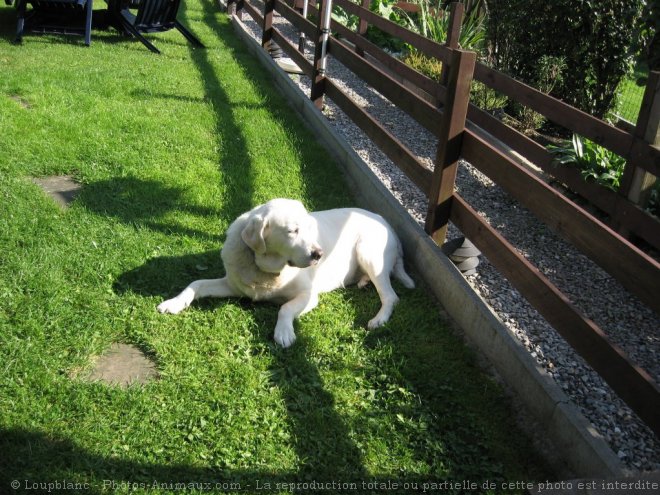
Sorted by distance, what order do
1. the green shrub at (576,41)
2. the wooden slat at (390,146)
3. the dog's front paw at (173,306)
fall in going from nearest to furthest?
the dog's front paw at (173,306) → the wooden slat at (390,146) → the green shrub at (576,41)

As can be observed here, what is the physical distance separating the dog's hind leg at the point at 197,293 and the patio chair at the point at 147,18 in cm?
735

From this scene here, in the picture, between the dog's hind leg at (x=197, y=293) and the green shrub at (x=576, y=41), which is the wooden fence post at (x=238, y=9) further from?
the dog's hind leg at (x=197, y=293)

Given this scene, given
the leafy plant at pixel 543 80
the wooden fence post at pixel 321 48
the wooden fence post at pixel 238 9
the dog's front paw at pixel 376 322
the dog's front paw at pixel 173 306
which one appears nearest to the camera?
the dog's front paw at pixel 173 306

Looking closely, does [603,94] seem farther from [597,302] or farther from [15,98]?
[15,98]

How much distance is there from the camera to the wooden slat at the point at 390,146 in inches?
191

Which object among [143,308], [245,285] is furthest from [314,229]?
[143,308]

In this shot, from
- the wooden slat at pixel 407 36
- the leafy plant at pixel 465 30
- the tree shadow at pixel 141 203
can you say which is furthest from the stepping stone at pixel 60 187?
the leafy plant at pixel 465 30

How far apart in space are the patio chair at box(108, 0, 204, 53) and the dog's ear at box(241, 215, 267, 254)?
753cm

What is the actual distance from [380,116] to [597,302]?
4416 mm

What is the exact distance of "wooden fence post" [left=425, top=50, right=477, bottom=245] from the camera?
4.05 m

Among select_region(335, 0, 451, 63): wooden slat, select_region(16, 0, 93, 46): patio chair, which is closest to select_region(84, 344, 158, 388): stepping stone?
select_region(335, 0, 451, 63): wooden slat

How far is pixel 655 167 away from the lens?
331cm

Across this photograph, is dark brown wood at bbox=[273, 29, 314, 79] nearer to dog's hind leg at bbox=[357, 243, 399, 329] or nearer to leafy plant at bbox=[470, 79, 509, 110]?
leafy plant at bbox=[470, 79, 509, 110]

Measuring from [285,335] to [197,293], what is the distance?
0.68m
